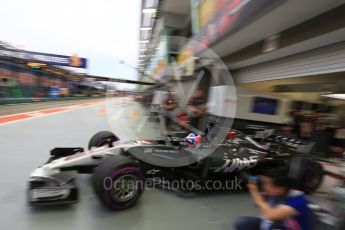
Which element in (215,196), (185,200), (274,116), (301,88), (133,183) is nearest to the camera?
(133,183)

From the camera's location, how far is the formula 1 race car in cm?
216

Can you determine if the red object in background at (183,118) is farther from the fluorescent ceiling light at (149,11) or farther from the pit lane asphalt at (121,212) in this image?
the fluorescent ceiling light at (149,11)

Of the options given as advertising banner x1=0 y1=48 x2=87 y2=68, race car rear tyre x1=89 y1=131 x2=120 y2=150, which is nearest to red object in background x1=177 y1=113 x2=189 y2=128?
race car rear tyre x1=89 y1=131 x2=120 y2=150

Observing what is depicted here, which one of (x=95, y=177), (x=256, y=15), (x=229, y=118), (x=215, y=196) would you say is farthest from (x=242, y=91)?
(x=95, y=177)

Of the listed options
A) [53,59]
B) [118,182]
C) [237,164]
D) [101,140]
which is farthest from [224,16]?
[53,59]

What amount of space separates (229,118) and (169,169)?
42.2 inches

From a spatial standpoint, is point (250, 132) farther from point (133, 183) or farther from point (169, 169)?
point (133, 183)

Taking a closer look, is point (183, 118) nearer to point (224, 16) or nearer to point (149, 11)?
point (224, 16)

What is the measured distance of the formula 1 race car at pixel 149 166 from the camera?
216 centimetres

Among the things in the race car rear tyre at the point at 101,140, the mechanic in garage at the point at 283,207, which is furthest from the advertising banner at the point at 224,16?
the race car rear tyre at the point at 101,140

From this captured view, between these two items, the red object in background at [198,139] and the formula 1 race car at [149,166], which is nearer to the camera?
the formula 1 race car at [149,166]

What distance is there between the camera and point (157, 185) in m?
2.85

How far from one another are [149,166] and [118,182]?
0.66 m

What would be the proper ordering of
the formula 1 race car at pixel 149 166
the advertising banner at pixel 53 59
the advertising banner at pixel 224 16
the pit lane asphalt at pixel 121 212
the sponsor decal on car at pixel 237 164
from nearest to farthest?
the pit lane asphalt at pixel 121 212
the formula 1 race car at pixel 149 166
the sponsor decal on car at pixel 237 164
the advertising banner at pixel 224 16
the advertising banner at pixel 53 59
